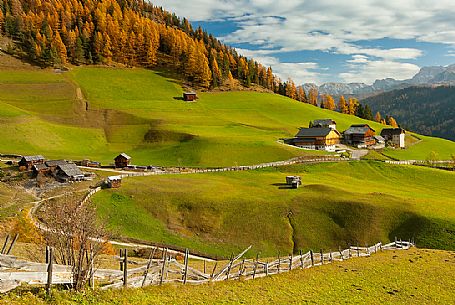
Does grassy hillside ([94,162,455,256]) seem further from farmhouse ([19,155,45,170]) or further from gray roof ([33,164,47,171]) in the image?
farmhouse ([19,155,45,170])

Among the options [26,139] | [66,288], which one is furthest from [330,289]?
[26,139]

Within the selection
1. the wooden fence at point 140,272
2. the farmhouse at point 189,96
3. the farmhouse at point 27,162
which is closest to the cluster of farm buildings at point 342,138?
the farmhouse at point 189,96

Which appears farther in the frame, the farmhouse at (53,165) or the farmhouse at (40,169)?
the farmhouse at (53,165)

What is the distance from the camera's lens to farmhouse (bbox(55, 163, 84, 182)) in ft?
243

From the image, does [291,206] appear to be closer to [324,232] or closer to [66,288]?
[324,232]

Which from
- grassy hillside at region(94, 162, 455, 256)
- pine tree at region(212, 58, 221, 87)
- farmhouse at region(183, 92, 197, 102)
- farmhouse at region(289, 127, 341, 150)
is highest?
pine tree at region(212, 58, 221, 87)

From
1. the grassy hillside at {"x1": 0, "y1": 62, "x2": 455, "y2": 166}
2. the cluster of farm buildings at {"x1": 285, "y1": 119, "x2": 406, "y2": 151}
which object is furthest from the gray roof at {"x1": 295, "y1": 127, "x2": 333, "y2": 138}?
the grassy hillside at {"x1": 0, "y1": 62, "x2": 455, "y2": 166}

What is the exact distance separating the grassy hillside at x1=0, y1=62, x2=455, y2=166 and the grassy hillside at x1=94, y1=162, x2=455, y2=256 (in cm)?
2759

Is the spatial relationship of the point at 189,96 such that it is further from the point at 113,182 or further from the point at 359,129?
the point at 113,182

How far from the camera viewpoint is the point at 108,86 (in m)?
163

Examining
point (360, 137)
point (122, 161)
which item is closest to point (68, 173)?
point (122, 161)

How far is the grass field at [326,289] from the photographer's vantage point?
19453 mm

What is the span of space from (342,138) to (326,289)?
108826mm

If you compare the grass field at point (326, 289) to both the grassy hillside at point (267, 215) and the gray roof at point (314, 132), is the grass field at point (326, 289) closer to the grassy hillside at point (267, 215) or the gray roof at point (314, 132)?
the grassy hillside at point (267, 215)
